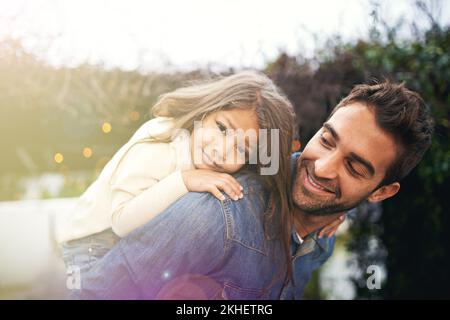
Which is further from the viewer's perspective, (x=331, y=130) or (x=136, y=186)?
(x=331, y=130)

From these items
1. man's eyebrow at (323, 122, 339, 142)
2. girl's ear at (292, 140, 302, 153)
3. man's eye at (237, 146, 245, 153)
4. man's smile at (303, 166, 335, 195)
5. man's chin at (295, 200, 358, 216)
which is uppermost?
man's eyebrow at (323, 122, 339, 142)

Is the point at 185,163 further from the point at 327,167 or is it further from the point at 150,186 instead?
the point at 327,167

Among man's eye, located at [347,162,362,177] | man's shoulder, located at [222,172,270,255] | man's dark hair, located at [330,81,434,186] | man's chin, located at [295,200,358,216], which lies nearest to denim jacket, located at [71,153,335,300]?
man's shoulder, located at [222,172,270,255]

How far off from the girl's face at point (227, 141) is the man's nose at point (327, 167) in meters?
0.25

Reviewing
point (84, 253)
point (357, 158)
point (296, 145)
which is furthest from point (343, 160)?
point (84, 253)

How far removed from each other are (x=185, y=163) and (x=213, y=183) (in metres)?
0.17

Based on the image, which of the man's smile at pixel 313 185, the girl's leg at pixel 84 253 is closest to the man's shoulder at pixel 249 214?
the man's smile at pixel 313 185

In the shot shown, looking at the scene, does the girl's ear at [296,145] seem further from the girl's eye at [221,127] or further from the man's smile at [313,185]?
the girl's eye at [221,127]

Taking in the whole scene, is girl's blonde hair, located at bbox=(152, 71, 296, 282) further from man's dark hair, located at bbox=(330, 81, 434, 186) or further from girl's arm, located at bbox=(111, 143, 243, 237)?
man's dark hair, located at bbox=(330, 81, 434, 186)

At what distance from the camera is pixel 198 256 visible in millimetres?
1642

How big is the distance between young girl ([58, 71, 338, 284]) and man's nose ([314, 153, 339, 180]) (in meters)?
0.11

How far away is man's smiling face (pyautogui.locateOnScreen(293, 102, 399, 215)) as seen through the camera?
1767 millimetres
